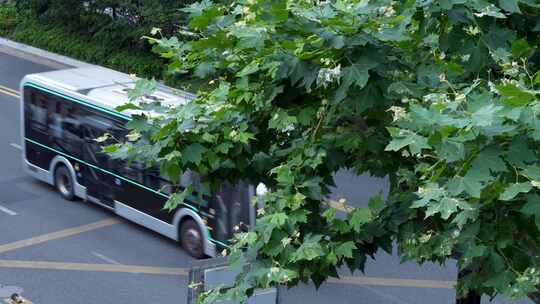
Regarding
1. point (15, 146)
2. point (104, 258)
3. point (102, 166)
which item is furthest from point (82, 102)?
point (15, 146)

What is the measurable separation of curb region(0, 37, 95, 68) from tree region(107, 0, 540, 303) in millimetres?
26469

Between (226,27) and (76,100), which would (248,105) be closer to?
(226,27)

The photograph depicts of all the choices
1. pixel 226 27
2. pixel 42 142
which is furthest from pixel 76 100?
pixel 226 27

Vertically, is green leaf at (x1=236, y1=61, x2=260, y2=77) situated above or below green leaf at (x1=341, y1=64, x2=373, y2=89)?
below

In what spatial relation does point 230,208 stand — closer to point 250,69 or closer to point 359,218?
point 250,69

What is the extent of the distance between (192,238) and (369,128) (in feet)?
36.1

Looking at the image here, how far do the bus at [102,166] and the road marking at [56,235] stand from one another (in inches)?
17.2

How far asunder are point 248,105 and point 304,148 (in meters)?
0.57

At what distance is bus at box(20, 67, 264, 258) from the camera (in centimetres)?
1719

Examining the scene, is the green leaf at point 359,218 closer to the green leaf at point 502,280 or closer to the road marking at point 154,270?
the green leaf at point 502,280

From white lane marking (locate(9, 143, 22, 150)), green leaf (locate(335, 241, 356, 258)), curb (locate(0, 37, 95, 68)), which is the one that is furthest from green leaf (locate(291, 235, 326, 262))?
curb (locate(0, 37, 95, 68))

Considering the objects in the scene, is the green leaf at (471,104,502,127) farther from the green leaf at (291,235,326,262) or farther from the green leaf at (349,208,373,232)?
the green leaf at (349,208,373,232)

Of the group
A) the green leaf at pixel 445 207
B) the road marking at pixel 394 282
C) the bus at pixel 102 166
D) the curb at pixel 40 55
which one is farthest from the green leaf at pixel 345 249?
the curb at pixel 40 55

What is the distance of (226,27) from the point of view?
7.55m
